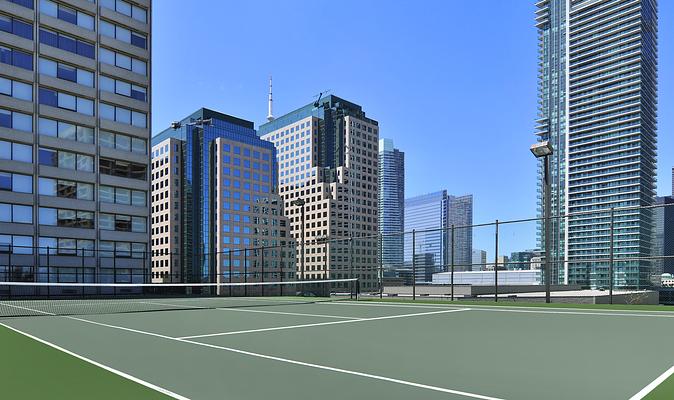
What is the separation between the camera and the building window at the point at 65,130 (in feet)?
145

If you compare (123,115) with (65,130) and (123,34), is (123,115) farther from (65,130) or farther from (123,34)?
(123,34)

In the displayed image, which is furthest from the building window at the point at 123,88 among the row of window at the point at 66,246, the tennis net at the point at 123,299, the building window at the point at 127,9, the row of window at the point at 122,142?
the tennis net at the point at 123,299

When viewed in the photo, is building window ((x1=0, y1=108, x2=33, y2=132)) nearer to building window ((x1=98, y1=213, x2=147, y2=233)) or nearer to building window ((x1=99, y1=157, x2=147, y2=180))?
building window ((x1=99, y1=157, x2=147, y2=180))

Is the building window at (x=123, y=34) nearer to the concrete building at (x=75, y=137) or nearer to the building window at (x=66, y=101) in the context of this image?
the concrete building at (x=75, y=137)

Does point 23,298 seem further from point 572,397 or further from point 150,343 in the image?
point 572,397

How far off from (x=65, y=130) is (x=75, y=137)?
105 cm

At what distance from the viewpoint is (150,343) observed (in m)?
7.70

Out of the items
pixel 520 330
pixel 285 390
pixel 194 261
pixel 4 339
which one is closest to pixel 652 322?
pixel 520 330

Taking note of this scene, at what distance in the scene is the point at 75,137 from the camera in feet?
151

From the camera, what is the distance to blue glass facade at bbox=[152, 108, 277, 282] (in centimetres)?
14950

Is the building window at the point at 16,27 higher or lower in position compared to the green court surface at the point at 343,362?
higher

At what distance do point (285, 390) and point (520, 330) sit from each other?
6.48 meters

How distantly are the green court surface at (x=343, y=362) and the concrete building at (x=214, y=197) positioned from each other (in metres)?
135

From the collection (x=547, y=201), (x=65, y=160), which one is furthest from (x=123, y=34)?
(x=547, y=201)
